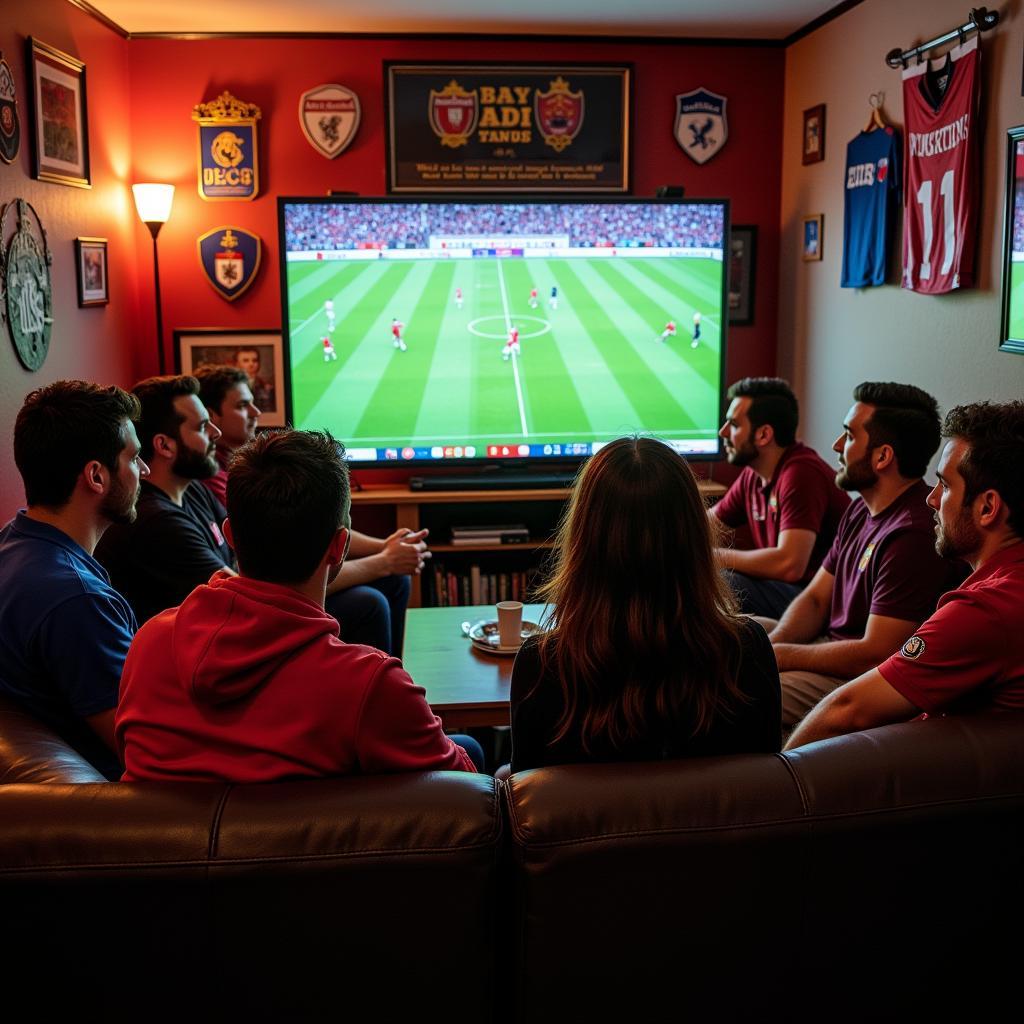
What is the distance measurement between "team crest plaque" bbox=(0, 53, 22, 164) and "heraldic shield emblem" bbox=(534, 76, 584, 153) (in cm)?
244

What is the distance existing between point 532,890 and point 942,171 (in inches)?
131

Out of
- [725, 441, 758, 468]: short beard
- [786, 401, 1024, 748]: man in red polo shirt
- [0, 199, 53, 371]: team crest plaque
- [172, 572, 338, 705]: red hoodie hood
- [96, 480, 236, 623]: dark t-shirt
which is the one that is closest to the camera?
[172, 572, 338, 705]: red hoodie hood

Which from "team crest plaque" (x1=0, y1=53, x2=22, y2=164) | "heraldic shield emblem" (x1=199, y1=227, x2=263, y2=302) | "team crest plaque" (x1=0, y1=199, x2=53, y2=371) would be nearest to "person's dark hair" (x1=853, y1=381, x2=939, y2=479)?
"team crest plaque" (x1=0, y1=199, x2=53, y2=371)

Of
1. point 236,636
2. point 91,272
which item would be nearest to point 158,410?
point 91,272

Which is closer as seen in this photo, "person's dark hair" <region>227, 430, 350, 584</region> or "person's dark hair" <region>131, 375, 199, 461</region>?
"person's dark hair" <region>227, 430, 350, 584</region>

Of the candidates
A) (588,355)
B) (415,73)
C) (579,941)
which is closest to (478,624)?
(579,941)

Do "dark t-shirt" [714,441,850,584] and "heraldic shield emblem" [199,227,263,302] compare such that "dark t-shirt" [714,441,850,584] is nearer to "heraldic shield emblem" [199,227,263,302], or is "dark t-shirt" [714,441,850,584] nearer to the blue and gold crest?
"heraldic shield emblem" [199,227,263,302]

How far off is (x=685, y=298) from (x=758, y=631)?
12.1ft

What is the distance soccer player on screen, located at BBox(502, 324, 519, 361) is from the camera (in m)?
5.07

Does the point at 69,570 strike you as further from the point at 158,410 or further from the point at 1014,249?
the point at 1014,249

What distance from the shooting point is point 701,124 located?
207 inches

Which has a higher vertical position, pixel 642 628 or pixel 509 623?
pixel 642 628

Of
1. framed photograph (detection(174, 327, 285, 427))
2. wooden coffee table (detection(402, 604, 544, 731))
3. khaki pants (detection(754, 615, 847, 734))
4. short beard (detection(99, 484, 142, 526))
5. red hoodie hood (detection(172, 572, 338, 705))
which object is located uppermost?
framed photograph (detection(174, 327, 285, 427))

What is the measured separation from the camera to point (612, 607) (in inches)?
62.6
